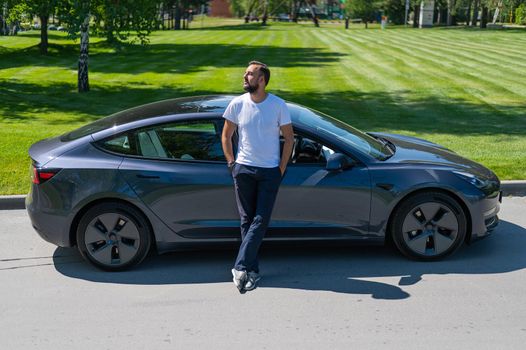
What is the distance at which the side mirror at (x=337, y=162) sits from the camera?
20.1 feet

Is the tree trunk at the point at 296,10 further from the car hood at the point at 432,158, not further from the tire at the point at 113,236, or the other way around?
the tire at the point at 113,236

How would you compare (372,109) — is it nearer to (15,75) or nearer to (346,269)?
(346,269)

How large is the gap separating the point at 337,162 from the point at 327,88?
1448cm

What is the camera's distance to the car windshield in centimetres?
648

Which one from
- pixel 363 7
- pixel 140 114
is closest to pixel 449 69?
pixel 140 114

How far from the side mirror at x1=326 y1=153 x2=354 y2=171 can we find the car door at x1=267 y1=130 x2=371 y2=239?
74 millimetres

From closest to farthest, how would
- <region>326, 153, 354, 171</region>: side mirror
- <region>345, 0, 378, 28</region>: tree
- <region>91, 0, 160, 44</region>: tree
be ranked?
<region>326, 153, 354, 171</region>: side mirror
<region>91, 0, 160, 44</region>: tree
<region>345, 0, 378, 28</region>: tree

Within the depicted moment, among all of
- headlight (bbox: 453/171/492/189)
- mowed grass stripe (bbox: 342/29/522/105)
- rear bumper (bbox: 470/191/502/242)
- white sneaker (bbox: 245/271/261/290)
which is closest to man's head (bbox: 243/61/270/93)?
white sneaker (bbox: 245/271/261/290)

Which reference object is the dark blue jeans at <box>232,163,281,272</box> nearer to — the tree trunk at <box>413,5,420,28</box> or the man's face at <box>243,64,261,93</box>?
the man's face at <box>243,64,261,93</box>

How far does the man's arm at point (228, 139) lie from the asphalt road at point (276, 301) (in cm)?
103

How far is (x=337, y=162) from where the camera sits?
6121 mm

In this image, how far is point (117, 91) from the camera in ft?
65.9

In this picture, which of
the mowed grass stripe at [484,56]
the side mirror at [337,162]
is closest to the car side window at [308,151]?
the side mirror at [337,162]

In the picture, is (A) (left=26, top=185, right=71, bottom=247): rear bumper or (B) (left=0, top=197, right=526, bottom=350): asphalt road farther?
(A) (left=26, top=185, right=71, bottom=247): rear bumper
